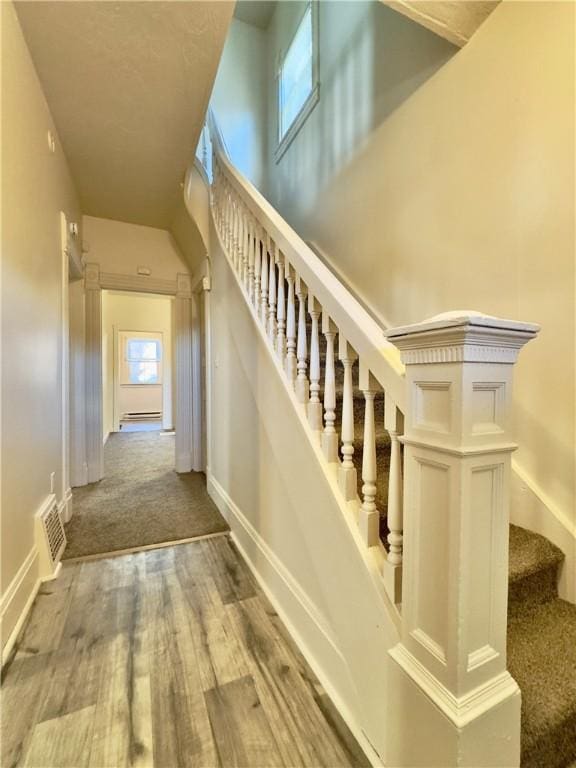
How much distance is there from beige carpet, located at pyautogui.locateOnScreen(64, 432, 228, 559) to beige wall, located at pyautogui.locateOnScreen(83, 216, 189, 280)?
2048mm

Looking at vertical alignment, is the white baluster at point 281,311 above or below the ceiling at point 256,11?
below

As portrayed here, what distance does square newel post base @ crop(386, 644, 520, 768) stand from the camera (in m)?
0.71

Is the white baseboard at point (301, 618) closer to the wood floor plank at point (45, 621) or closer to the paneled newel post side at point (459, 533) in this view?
the paneled newel post side at point (459, 533)

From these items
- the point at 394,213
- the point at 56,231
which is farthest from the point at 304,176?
the point at 56,231

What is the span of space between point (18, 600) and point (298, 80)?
4.38 metres

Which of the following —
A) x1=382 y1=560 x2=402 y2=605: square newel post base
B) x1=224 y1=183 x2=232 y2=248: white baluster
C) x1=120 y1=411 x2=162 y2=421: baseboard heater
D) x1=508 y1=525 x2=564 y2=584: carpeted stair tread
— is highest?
x1=224 y1=183 x2=232 y2=248: white baluster

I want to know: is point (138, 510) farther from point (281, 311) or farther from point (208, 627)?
point (281, 311)

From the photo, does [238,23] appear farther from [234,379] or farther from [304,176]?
[234,379]

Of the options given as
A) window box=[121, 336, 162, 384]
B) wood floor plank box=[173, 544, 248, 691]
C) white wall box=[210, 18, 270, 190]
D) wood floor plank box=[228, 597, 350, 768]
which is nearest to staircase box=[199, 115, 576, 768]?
wood floor plank box=[228, 597, 350, 768]

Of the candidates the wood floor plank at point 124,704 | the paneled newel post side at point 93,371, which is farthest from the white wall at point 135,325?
the wood floor plank at point 124,704

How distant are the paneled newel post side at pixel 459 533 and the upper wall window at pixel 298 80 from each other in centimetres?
316

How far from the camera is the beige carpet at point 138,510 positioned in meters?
2.15

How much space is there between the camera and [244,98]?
147 inches

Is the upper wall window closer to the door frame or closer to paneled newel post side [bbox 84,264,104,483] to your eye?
the door frame
